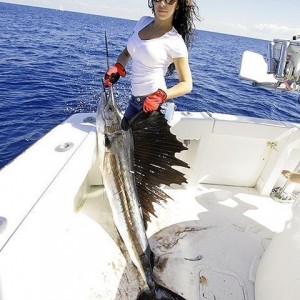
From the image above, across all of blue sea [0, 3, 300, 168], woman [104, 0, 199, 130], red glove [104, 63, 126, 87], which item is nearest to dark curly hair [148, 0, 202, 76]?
woman [104, 0, 199, 130]

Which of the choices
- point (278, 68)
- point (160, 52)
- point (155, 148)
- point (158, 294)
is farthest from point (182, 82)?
point (158, 294)

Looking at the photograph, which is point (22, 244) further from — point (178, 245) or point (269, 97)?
point (269, 97)

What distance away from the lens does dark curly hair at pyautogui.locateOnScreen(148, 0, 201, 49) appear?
171 centimetres

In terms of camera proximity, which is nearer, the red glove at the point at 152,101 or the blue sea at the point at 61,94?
the red glove at the point at 152,101

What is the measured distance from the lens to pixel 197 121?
2.13 metres

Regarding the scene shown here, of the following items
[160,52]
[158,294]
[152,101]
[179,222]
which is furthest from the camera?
[179,222]

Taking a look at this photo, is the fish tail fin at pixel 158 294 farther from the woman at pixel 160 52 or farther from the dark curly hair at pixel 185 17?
the dark curly hair at pixel 185 17

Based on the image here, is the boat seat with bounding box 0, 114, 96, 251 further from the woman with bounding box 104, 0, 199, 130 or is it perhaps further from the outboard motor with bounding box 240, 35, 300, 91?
the outboard motor with bounding box 240, 35, 300, 91

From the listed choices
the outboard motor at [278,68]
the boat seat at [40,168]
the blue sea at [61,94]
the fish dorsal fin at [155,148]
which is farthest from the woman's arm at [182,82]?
the blue sea at [61,94]

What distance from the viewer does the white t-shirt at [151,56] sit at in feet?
5.35

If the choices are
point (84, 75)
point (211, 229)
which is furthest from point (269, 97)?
point (211, 229)

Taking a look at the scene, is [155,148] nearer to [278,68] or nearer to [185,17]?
[185,17]

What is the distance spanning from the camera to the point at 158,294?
140 centimetres

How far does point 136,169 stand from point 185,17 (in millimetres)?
1000
